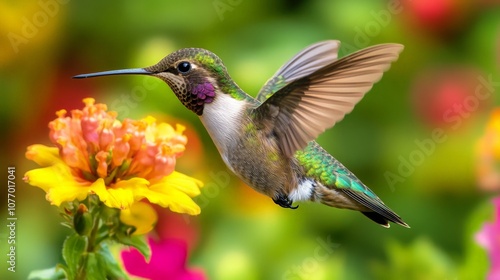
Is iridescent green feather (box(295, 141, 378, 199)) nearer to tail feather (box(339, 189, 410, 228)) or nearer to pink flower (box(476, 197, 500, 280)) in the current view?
tail feather (box(339, 189, 410, 228))

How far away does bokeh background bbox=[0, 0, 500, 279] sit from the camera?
56.3 inches

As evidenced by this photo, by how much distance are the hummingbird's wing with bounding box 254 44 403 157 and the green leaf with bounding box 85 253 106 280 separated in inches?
6.5

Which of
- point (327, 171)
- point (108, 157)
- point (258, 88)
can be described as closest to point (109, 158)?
point (108, 157)

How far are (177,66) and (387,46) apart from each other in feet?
0.47

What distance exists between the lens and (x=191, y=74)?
1.90 feet

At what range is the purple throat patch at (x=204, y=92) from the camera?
23.1 inches

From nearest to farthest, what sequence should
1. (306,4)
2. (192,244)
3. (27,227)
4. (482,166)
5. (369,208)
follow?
(369,208) < (482,166) < (192,244) < (27,227) < (306,4)

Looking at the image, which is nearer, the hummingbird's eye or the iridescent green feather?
the hummingbird's eye

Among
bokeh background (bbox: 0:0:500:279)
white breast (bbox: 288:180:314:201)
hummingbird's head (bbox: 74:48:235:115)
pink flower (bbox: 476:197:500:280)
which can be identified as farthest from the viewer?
bokeh background (bbox: 0:0:500:279)

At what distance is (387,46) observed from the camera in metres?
0.57

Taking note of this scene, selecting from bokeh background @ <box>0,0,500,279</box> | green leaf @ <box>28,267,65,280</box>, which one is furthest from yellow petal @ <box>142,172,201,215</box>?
bokeh background @ <box>0,0,500,279</box>

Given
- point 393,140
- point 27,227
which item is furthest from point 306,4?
point 27,227

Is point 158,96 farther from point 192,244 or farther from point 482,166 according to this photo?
point 482,166

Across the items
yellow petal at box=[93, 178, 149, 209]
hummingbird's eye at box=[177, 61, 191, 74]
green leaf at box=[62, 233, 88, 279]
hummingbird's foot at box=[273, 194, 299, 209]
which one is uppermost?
hummingbird's eye at box=[177, 61, 191, 74]
